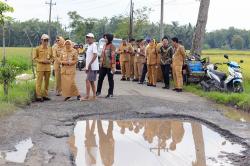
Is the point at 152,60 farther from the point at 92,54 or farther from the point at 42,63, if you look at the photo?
the point at 42,63

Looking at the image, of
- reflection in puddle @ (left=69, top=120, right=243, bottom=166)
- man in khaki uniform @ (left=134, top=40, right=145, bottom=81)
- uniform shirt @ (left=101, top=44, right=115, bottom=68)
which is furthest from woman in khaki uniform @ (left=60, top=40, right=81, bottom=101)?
man in khaki uniform @ (left=134, top=40, right=145, bottom=81)

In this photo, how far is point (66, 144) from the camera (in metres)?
8.04

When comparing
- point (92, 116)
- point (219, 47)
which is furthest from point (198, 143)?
point (219, 47)

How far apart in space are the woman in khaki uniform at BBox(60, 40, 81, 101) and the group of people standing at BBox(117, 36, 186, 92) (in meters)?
4.07

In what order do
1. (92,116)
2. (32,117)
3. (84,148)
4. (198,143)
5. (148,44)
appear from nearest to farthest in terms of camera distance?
(84,148) → (198,143) → (32,117) → (92,116) → (148,44)

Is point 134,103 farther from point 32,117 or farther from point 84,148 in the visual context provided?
point 84,148

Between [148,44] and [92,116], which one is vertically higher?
[148,44]

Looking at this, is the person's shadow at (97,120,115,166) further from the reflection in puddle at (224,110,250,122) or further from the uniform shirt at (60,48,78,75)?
the uniform shirt at (60,48,78,75)

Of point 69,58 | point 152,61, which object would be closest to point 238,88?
point 152,61

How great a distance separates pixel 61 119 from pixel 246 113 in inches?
185

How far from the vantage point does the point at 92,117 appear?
10688mm

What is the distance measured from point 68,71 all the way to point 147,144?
520 centimetres

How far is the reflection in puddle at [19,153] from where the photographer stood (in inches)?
272

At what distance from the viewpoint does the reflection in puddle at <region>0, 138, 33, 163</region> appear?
691 centimetres
